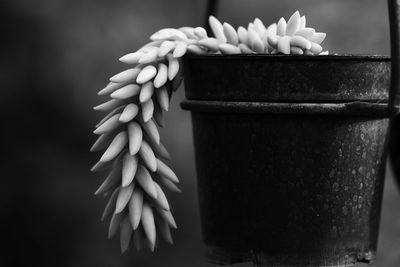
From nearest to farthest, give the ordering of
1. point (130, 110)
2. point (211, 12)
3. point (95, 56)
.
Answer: point (130, 110) < point (211, 12) < point (95, 56)

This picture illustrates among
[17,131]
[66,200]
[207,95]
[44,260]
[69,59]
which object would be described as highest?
[207,95]

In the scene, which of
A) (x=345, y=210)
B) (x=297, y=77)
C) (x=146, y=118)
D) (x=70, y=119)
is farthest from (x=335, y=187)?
(x=70, y=119)

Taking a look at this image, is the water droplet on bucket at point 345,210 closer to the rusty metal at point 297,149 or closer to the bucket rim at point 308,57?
the rusty metal at point 297,149

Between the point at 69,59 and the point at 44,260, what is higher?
the point at 69,59

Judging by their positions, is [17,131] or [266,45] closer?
[266,45]

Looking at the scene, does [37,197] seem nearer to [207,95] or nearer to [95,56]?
[95,56]

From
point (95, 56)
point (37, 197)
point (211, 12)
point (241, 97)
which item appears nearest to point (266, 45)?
point (241, 97)

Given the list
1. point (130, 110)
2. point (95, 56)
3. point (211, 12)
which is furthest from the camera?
point (95, 56)
